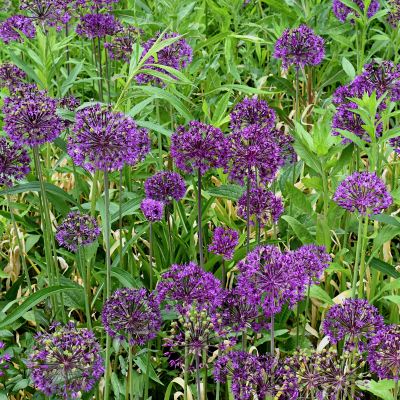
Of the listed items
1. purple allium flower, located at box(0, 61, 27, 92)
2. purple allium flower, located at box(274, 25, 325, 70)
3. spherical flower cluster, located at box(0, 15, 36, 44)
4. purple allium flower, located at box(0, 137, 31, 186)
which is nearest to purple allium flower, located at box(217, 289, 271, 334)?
purple allium flower, located at box(0, 137, 31, 186)

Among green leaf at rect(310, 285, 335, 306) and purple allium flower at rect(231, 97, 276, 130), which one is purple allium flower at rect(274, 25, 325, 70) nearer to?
purple allium flower at rect(231, 97, 276, 130)

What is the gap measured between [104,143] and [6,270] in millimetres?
2190

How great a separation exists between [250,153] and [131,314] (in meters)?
0.98

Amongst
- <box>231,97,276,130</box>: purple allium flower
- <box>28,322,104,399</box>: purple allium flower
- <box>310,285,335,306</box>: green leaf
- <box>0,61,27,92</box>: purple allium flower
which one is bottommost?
<box>310,285,335,306</box>: green leaf

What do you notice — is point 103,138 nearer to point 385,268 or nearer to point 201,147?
point 201,147

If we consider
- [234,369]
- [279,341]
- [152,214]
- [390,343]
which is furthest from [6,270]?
[390,343]

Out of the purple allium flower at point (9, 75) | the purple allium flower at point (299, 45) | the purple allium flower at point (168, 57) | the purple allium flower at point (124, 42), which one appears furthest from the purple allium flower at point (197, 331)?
the purple allium flower at point (9, 75)

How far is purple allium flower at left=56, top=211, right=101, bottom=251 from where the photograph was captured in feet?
9.86

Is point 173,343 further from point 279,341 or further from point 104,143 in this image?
point 279,341

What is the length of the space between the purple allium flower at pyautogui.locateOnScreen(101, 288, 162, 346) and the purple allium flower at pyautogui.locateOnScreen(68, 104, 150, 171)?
0.65 meters

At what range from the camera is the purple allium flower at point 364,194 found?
8.82 ft

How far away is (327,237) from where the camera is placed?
3.46m

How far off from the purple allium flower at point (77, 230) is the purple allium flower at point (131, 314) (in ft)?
1.89

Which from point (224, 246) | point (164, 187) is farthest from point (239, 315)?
point (164, 187)
